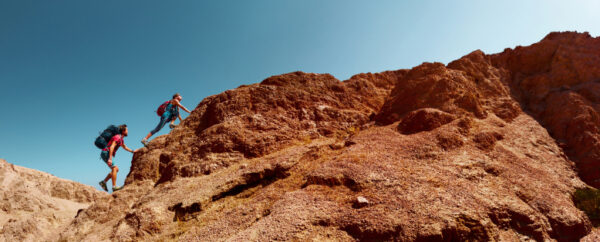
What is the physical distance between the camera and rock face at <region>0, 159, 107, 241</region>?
405 inches

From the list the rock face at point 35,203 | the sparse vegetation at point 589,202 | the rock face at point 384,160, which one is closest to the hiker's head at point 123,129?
the rock face at point 384,160

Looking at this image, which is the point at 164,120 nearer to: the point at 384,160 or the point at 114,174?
the point at 114,174

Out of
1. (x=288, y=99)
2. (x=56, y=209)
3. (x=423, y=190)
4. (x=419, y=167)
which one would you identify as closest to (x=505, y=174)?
(x=419, y=167)

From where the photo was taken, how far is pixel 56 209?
15.2 metres

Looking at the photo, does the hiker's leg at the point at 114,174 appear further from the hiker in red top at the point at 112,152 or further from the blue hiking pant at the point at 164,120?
the blue hiking pant at the point at 164,120

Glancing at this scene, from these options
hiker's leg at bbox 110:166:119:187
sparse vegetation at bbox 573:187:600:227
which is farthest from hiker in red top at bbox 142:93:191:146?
sparse vegetation at bbox 573:187:600:227

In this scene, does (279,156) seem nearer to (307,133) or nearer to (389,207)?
(307,133)

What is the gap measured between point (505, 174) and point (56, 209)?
22.6m

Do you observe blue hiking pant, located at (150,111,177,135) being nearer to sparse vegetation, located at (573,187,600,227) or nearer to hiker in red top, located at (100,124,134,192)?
hiker in red top, located at (100,124,134,192)

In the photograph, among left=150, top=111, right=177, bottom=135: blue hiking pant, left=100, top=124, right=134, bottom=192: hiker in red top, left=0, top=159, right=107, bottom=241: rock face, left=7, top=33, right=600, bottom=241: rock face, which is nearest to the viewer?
left=7, top=33, right=600, bottom=241: rock face

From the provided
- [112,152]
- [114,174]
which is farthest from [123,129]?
[114,174]

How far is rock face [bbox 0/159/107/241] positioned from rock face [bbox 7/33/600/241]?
3836 mm

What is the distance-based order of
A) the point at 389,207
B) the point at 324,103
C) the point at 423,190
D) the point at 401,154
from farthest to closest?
1. the point at 324,103
2. the point at 401,154
3. the point at 423,190
4. the point at 389,207

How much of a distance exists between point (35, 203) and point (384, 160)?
2003cm
